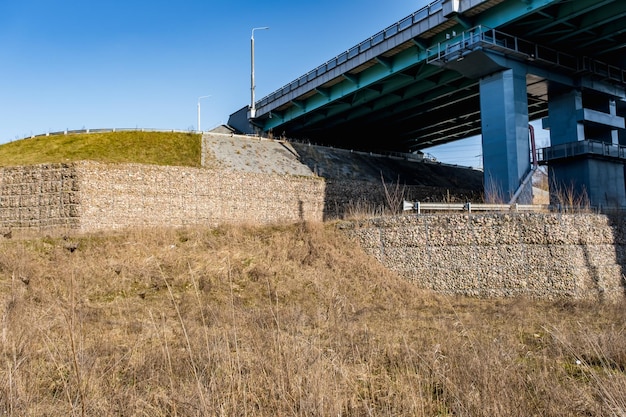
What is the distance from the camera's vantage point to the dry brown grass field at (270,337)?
5371mm

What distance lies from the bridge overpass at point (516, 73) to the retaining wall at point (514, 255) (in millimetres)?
7522

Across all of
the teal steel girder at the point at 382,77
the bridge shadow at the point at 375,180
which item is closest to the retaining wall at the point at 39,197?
the bridge shadow at the point at 375,180

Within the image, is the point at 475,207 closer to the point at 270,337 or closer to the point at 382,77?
the point at 270,337

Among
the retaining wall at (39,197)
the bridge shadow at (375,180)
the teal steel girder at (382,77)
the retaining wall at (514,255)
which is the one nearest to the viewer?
the retaining wall at (514,255)

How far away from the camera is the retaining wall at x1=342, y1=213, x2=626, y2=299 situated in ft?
56.0

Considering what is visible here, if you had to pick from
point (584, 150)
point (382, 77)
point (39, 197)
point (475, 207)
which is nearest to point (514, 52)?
point (584, 150)

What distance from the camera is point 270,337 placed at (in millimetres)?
7164

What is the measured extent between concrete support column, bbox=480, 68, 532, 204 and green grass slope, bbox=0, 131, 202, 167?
1772cm

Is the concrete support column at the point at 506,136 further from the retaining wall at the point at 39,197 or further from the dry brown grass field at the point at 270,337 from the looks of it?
the retaining wall at the point at 39,197

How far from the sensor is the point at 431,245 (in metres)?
18.7

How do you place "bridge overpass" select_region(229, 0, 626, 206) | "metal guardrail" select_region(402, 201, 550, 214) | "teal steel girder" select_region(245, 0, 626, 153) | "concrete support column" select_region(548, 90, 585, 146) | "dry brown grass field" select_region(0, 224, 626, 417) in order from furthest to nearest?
"concrete support column" select_region(548, 90, 585, 146)
"bridge overpass" select_region(229, 0, 626, 206)
"teal steel girder" select_region(245, 0, 626, 153)
"metal guardrail" select_region(402, 201, 550, 214)
"dry brown grass field" select_region(0, 224, 626, 417)

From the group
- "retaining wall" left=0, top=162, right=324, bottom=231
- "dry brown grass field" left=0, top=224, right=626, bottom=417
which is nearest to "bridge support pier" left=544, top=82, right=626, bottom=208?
"dry brown grass field" left=0, top=224, right=626, bottom=417

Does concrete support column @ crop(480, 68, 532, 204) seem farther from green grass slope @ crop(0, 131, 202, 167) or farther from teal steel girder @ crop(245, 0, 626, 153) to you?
green grass slope @ crop(0, 131, 202, 167)

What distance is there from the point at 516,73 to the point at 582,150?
218 inches
